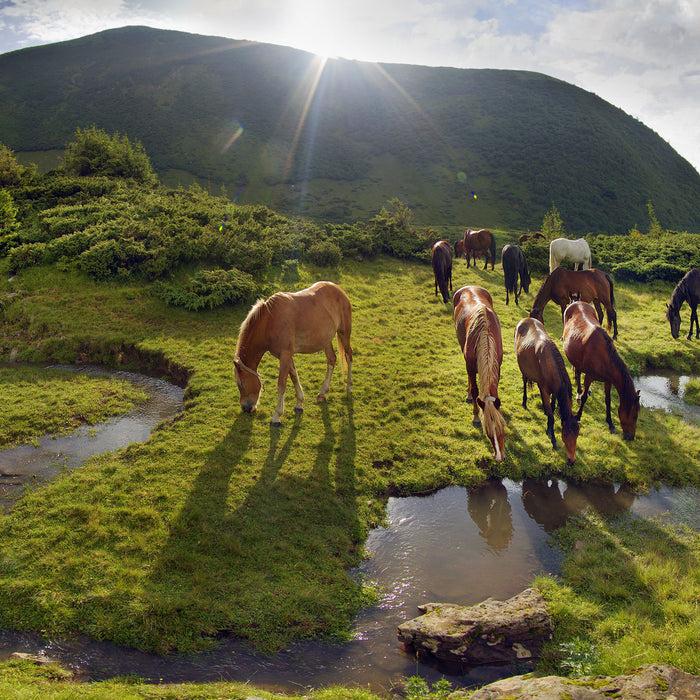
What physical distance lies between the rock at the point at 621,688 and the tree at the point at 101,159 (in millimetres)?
28791

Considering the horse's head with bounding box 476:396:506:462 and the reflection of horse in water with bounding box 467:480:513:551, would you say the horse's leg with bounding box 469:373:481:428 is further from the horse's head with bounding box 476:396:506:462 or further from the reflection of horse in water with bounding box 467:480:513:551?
the reflection of horse in water with bounding box 467:480:513:551

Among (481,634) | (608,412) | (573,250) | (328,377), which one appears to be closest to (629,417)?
(608,412)

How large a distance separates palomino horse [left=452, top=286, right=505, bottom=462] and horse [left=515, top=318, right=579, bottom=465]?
810 millimetres

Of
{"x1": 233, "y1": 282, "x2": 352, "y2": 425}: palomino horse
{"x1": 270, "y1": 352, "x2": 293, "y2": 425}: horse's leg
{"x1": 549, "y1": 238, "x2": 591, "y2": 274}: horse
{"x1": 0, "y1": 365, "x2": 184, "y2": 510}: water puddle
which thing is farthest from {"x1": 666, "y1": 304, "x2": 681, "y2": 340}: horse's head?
{"x1": 0, "y1": 365, "x2": 184, "y2": 510}: water puddle

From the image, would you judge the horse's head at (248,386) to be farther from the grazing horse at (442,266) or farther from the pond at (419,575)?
the grazing horse at (442,266)

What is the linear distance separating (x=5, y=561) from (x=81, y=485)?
1.53 m

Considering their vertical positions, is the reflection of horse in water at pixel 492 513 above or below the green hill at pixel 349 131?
below

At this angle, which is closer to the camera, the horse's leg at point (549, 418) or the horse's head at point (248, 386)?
the horse's leg at point (549, 418)

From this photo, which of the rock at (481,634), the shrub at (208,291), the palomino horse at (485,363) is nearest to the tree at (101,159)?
the shrub at (208,291)

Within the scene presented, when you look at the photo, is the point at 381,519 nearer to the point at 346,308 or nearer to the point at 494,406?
the point at 494,406

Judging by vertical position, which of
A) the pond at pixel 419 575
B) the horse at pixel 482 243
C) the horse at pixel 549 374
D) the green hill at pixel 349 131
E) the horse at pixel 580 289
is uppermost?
the green hill at pixel 349 131

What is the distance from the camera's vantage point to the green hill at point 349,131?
52125 millimetres

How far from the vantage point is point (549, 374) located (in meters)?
7.97

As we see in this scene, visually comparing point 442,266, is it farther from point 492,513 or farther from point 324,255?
point 492,513
